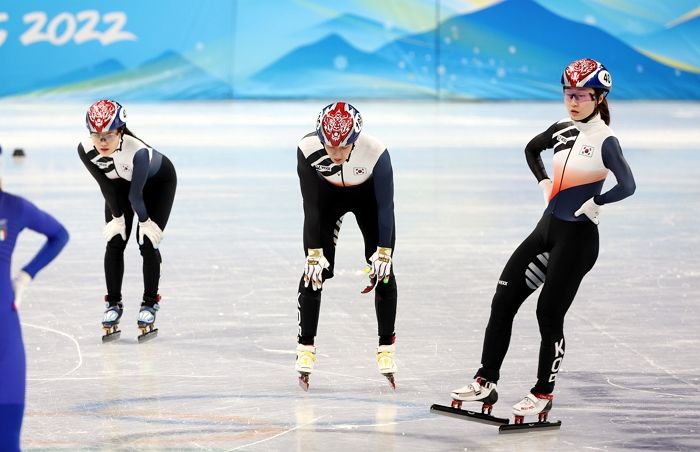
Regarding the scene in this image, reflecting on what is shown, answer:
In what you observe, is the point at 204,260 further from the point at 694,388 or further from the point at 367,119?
the point at 367,119

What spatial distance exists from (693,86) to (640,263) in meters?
26.2

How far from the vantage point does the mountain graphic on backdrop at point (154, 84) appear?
32.7 metres

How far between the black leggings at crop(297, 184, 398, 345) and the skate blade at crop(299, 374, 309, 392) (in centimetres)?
18

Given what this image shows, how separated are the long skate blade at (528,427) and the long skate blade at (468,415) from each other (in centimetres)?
2

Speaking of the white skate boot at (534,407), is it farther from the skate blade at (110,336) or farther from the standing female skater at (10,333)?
the skate blade at (110,336)

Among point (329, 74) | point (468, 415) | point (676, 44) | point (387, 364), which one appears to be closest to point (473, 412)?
point (468, 415)

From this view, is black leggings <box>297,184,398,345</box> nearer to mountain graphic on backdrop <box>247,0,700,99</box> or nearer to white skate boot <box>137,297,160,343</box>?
white skate boot <box>137,297,160,343</box>

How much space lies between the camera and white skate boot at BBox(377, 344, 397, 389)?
20.4ft

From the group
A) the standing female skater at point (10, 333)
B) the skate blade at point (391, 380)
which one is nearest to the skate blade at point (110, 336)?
the skate blade at point (391, 380)

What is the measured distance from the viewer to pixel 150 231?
287 inches

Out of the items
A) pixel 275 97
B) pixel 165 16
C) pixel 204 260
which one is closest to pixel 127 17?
pixel 165 16

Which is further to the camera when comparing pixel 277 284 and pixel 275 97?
pixel 275 97

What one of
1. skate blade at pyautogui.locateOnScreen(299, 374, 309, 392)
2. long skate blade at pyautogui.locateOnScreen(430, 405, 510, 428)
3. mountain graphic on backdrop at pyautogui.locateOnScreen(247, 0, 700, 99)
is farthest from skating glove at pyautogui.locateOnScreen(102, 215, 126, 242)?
mountain graphic on backdrop at pyautogui.locateOnScreen(247, 0, 700, 99)

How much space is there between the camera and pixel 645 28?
112 ft
